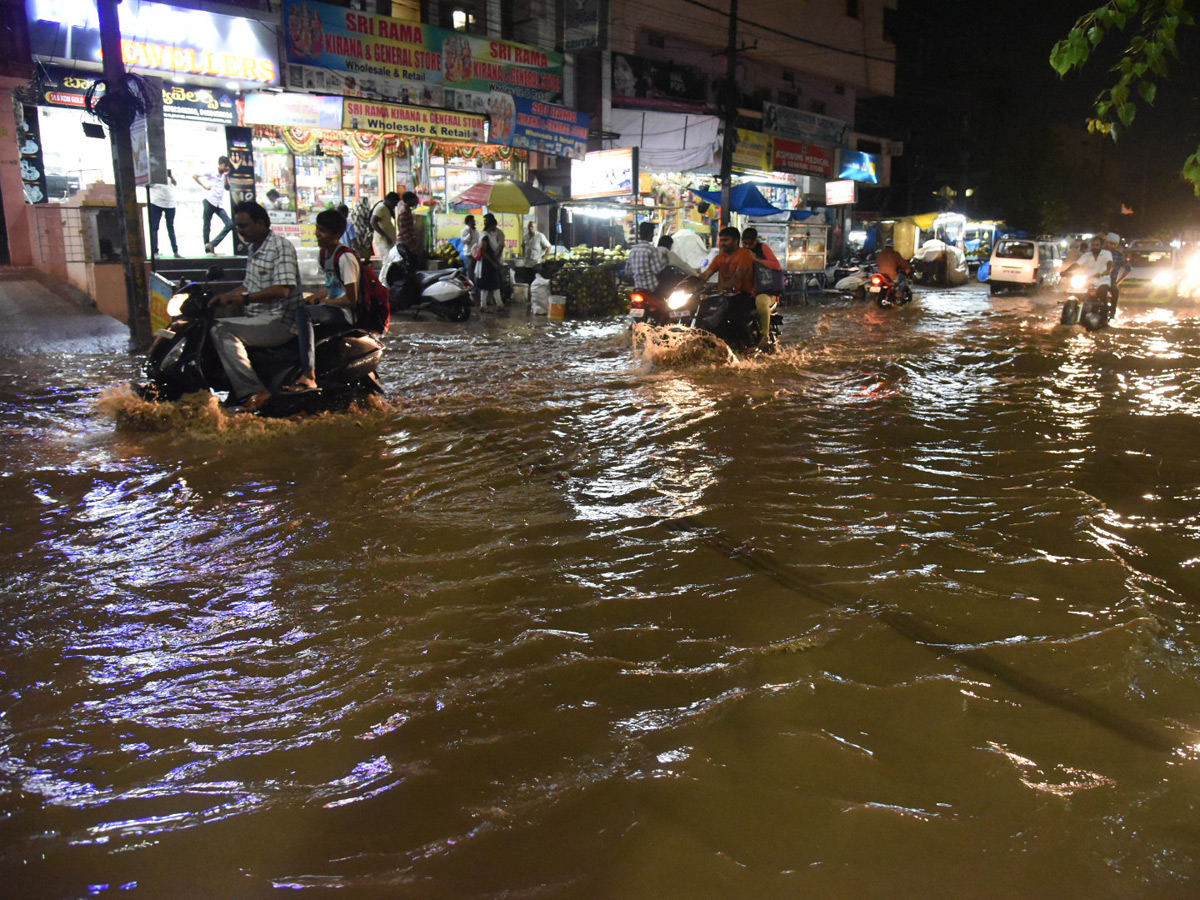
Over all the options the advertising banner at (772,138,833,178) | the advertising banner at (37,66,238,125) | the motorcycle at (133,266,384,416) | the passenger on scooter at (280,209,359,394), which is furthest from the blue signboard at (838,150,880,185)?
the passenger on scooter at (280,209,359,394)

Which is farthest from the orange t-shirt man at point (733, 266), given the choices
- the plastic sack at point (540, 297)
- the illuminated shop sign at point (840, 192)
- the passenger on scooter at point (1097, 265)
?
the illuminated shop sign at point (840, 192)

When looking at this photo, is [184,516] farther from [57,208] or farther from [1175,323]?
[1175,323]

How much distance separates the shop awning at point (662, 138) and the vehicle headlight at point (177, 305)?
19.7 m

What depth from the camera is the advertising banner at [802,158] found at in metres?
29.7

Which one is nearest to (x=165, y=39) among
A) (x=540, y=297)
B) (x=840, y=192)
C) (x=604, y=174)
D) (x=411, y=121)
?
(x=411, y=121)

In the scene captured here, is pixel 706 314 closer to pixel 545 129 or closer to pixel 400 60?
pixel 400 60

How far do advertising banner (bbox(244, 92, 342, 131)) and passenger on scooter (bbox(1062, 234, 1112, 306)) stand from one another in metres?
14.6

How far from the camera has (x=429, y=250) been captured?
65.3 feet

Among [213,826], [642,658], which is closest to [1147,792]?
[642,658]

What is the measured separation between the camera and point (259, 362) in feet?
23.2

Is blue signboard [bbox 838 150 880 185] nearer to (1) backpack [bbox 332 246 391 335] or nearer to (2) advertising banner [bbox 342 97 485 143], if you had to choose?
(2) advertising banner [bbox 342 97 485 143]

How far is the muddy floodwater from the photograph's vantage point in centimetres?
235

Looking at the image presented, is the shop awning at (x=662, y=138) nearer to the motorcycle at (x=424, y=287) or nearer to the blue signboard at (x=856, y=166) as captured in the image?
the blue signboard at (x=856, y=166)

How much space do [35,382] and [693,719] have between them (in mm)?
8777
